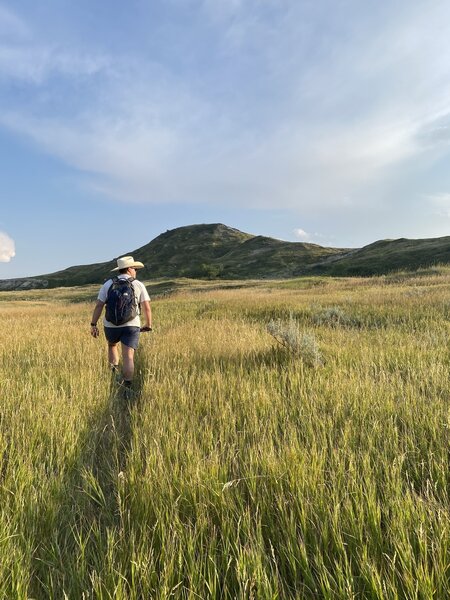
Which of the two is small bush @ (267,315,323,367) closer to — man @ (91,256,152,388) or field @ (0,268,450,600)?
field @ (0,268,450,600)

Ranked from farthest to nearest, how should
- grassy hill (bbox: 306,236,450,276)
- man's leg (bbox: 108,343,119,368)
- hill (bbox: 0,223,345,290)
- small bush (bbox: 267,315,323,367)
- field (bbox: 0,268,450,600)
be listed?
hill (bbox: 0,223,345,290), grassy hill (bbox: 306,236,450,276), man's leg (bbox: 108,343,119,368), small bush (bbox: 267,315,323,367), field (bbox: 0,268,450,600)

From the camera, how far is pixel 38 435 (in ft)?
10.2

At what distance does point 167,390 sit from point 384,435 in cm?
253

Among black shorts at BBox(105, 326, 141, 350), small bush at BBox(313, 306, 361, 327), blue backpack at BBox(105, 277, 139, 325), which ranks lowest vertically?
small bush at BBox(313, 306, 361, 327)

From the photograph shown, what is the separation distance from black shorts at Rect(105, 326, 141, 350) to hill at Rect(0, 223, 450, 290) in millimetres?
42820

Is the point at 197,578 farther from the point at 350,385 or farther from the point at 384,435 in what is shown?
the point at 350,385

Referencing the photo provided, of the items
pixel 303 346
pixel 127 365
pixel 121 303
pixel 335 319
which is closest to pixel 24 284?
pixel 335 319

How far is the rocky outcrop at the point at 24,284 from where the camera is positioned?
353 ft

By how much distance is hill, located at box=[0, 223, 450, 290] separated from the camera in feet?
168

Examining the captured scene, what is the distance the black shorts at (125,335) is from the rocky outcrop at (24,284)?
11409cm

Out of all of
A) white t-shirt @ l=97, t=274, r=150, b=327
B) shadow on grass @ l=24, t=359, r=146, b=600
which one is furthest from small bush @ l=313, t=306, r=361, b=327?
shadow on grass @ l=24, t=359, r=146, b=600

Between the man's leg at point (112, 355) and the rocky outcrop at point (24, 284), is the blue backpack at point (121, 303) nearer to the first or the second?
the man's leg at point (112, 355)

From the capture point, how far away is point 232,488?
222 centimetres

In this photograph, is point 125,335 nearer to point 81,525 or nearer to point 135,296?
point 135,296
